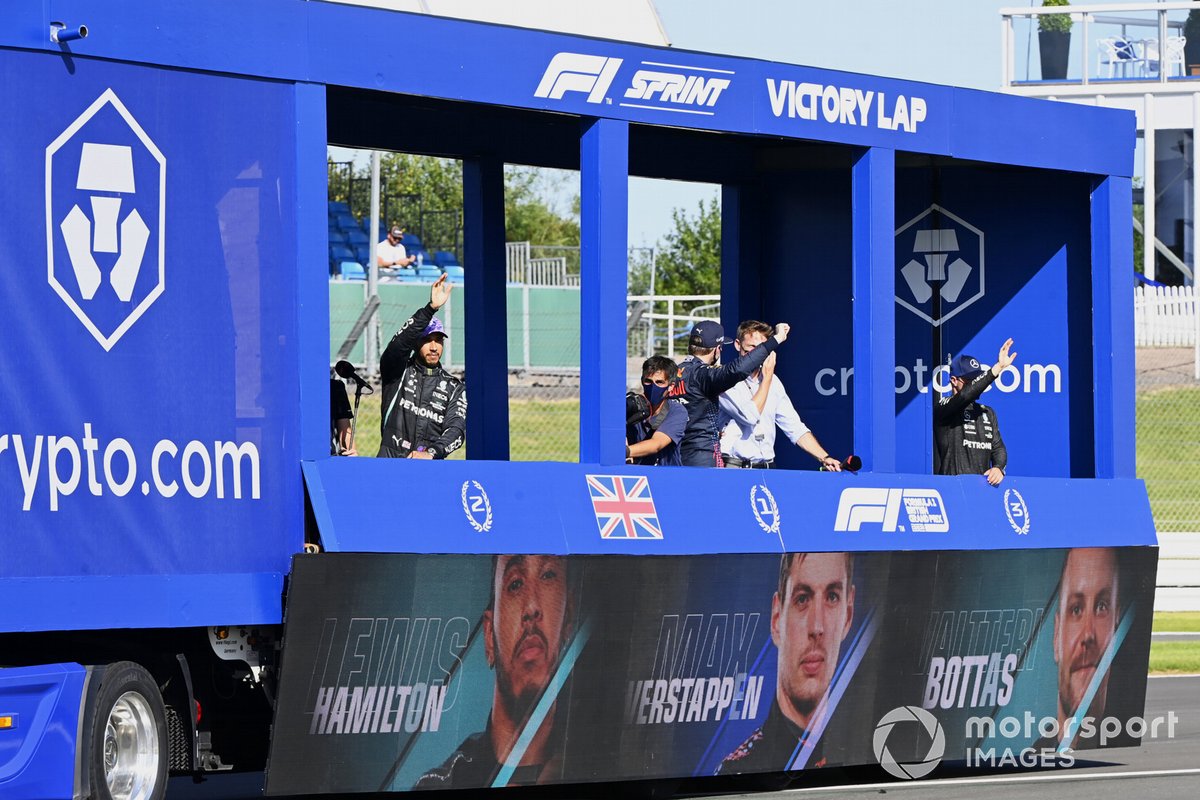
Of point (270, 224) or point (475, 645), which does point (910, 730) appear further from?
point (270, 224)

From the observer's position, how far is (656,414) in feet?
38.6

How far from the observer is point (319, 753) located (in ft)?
27.7

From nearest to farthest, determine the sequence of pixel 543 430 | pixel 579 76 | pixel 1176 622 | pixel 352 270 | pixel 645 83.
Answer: pixel 579 76 → pixel 645 83 → pixel 1176 622 → pixel 543 430 → pixel 352 270

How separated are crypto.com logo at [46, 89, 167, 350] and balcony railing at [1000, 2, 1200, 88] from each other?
94.6 ft

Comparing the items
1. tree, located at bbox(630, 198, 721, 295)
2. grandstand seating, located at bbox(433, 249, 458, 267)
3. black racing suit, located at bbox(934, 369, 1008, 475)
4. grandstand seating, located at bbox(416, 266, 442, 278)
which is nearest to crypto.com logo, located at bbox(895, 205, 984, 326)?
black racing suit, located at bbox(934, 369, 1008, 475)

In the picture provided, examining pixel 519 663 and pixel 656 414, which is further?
pixel 656 414

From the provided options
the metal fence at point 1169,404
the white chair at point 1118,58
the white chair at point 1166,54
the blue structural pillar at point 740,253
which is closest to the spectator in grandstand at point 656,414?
the blue structural pillar at point 740,253

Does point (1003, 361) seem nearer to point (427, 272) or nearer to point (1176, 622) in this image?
point (1176, 622)

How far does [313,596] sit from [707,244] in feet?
144

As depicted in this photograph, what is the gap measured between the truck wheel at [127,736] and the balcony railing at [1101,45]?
29.3 m

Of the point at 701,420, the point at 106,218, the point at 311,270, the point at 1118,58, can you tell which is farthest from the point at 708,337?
the point at 1118,58

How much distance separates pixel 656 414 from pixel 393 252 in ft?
61.5

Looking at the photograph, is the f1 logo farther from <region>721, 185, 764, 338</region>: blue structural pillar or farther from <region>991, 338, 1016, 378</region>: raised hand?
<region>721, 185, 764, 338</region>: blue structural pillar

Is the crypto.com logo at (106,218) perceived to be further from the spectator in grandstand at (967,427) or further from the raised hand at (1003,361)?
the spectator in grandstand at (967,427)
